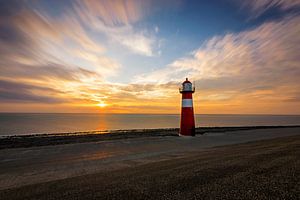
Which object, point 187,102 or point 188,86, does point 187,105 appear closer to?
point 187,102

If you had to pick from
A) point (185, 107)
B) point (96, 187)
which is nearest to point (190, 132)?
point (185, 107)

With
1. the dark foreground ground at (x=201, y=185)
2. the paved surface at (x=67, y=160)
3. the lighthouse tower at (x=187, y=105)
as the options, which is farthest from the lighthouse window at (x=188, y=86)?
the dark foreground ground at (x=201, y=185)

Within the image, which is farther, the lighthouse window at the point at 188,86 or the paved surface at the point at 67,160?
the lighthouse window at the point at 188,86

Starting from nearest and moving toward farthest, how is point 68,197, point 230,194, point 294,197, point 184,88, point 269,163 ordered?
1. point 294,197
2. point 230,194
3. point 68,197
4. point 269,163
5. point 184,88

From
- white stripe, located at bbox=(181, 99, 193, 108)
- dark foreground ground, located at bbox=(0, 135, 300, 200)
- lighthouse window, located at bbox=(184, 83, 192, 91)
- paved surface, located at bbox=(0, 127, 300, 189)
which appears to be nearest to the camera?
dark foreground ground, located at bbox=(0, 135, 300, 200)

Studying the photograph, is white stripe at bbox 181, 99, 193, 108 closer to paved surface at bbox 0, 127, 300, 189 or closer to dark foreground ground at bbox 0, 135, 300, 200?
paved surface at bbox 0, 127, 300, 189

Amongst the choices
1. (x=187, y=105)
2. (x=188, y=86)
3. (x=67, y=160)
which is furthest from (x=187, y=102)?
(x=67, y=160)

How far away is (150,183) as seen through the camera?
563 centimetres

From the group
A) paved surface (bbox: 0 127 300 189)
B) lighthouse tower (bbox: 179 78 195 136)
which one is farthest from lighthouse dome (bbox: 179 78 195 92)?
paved surface (bbox: 0 127 300 189)

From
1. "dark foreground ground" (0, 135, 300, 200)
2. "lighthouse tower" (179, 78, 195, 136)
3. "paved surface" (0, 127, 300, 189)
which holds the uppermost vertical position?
"lighthouse tower" (179, 78, 195, 136)

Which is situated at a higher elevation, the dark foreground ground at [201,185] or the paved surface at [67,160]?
the dark foreground ground at [201,185]

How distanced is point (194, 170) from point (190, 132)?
16.9 meters

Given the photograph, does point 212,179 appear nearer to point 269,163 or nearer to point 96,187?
point 269,163

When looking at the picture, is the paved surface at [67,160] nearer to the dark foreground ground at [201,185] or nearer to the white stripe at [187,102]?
the dark foreground ground at [201,185]
